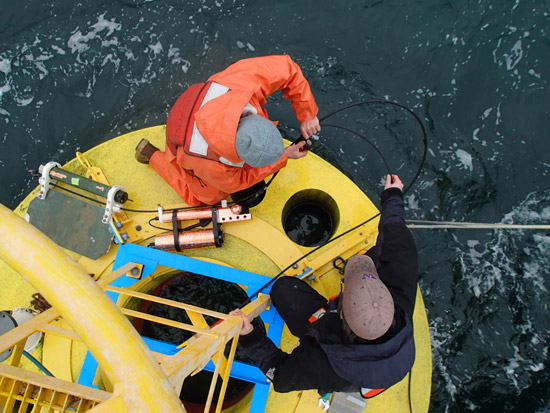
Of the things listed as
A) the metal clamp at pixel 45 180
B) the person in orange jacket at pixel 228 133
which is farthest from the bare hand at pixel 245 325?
the metal clamp at pixel 45 180

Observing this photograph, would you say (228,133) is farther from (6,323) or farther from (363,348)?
(6,323)

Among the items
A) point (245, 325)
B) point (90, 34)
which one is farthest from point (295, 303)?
point (90, 34)

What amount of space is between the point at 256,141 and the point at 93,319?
4.35 ft

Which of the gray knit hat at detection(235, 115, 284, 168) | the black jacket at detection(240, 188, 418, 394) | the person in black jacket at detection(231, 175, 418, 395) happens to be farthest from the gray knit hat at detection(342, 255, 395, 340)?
the gray knit hat at detection(235, 115, 284, 168)

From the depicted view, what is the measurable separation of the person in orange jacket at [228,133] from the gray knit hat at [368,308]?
0.92 meters

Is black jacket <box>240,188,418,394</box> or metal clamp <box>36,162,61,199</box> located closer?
black jacket <box>240,188,418,394</box>

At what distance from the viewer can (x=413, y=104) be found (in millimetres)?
3975

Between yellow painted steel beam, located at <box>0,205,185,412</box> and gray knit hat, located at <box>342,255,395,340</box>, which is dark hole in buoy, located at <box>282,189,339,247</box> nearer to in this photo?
gray knit hat, located at <box>342,255,395,340</box>

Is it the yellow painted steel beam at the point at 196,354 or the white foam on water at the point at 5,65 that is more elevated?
the white foam on water at the point at 5,65

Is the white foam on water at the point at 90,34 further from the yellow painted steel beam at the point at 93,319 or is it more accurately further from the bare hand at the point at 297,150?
the yellow painted steel beam at the point at 93,319

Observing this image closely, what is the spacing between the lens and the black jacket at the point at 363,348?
76.7 inches

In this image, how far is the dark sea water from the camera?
380 cm

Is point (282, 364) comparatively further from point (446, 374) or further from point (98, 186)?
point (446, 374)

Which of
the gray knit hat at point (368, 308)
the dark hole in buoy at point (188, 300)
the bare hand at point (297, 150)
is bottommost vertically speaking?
the dark hole in buoy at point (188, 300)
